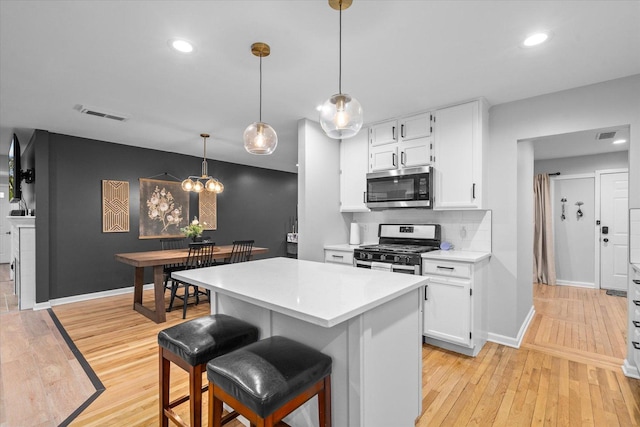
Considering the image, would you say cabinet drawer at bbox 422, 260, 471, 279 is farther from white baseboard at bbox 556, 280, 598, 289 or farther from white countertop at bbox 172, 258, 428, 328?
white baseboard at bbox 556, 280, 598, 289

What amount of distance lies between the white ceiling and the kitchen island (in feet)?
5.00

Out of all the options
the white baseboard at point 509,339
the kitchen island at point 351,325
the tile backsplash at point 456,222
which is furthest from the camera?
the tile backsplash at point 456,222

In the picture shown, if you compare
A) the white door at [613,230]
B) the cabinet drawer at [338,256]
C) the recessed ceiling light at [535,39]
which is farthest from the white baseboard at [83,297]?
the white door at [613,230]

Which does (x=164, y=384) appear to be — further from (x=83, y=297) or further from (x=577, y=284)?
(x=577, y=284)

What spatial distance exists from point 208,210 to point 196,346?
16.0 ft

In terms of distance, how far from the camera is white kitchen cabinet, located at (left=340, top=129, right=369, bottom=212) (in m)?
3.84

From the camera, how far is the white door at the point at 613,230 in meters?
4.93

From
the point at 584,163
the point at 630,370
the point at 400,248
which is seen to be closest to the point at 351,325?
the point at 400,248

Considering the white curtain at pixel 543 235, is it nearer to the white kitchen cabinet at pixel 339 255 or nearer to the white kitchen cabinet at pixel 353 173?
the white kitchen cabinet at pixel 353 173

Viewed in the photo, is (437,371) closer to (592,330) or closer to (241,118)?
(592,330)

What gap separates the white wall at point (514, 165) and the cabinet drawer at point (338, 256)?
4.79 ft

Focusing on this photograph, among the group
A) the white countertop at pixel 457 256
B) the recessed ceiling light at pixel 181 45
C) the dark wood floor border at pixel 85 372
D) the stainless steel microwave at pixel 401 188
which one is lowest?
the dark wood floor border at pixel 85 372

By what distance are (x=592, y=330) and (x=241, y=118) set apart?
454cm

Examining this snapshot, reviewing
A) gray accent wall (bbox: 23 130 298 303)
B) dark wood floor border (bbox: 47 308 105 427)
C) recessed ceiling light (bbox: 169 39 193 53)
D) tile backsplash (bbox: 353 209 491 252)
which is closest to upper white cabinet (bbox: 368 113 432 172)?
tile backsplash (bbox: 353 209 491 252)
